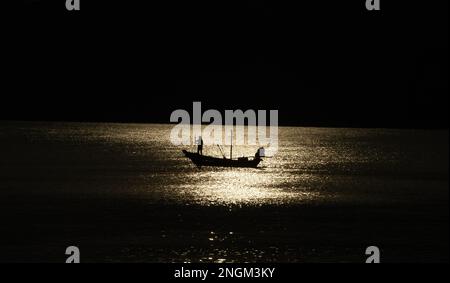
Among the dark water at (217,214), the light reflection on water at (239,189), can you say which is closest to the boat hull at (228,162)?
the dark water at (217,214)

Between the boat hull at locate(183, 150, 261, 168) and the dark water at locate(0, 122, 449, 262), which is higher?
the boat hull at locate(183, 150, 261, 168)

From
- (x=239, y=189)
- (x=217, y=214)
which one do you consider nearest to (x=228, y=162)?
(x=239, y=189)

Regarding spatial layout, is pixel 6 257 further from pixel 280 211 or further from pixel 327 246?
pixel 280 211

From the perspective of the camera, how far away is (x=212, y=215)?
2655 inches

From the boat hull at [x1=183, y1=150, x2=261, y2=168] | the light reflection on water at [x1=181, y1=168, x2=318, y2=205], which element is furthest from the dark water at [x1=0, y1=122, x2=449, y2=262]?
the boat hull at [x1=183, y1=150, x2=261, y2=168]

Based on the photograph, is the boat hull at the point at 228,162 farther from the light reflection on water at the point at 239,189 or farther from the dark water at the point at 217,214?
the light reflection on water at the point at 239,189

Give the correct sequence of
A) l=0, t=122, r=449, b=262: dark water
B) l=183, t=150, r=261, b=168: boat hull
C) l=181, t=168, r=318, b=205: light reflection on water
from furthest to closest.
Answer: l=183, t=150, r=261, b=168: boat hull, l=181, t=168, r=318, b=205: light reflection on water, l=0, t=122, r=449, b=262: dark water

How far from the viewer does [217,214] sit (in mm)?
68312

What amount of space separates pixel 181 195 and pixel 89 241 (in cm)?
3340

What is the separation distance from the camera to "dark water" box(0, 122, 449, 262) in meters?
49.0

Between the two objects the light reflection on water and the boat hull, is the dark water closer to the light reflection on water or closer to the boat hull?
the light reflection on water

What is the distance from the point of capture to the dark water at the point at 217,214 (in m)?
49.0

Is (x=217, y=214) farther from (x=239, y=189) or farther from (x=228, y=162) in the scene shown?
(x=228, y=162)
